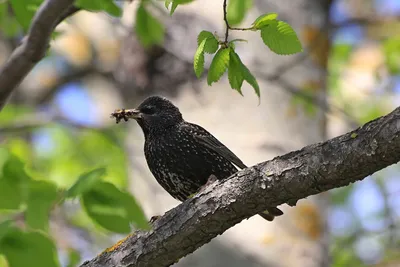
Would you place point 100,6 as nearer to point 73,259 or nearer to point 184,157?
point 184,157

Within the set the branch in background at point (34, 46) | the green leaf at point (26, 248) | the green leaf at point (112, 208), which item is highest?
the branch in background at point (34, 46)

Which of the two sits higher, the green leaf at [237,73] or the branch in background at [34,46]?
the branch in background at [34,46]

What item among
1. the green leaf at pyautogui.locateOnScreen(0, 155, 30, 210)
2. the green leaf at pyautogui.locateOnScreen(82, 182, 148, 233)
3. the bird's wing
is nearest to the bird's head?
the bird's wing

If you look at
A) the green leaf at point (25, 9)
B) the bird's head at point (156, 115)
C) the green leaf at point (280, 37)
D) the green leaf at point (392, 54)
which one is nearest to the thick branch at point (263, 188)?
the green leaf at point (280, 37)

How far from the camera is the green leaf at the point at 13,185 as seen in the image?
3.18 m

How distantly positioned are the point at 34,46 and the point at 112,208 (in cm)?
85

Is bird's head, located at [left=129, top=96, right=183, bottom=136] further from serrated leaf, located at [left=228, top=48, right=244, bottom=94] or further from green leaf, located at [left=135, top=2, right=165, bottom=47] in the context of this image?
serrated leaf, located at [left=228, top=48, right=244, bottom=94]

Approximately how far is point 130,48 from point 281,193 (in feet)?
11.0

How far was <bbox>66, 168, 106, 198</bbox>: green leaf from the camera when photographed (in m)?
2.95

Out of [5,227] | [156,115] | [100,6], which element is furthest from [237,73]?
[156,115]

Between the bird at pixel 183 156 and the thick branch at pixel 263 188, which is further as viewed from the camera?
the bird at pixel 183 156

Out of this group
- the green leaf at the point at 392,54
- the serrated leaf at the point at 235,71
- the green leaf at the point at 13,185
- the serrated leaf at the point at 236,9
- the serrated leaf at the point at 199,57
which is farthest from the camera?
the green leaf at the point at 392,54

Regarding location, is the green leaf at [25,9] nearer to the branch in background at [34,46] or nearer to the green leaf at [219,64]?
the branch in background at [34,46]

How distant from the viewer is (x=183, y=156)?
4.11 m
